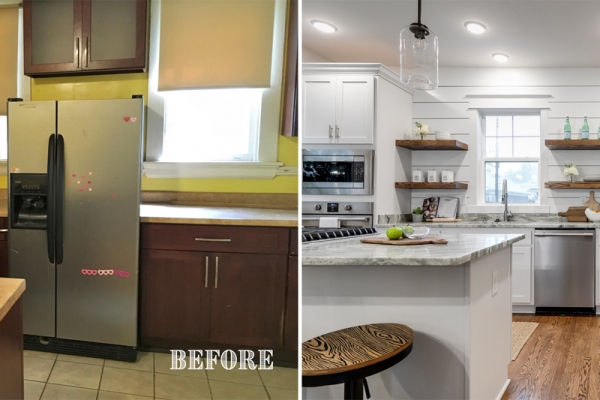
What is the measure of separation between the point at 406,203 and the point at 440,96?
1.02 metres

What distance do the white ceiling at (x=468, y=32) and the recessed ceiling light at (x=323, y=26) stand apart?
3 cm

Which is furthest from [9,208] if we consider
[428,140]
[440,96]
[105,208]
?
[440,96]

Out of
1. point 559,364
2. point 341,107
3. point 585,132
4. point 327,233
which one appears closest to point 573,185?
point 585,132

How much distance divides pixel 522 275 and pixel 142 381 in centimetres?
384

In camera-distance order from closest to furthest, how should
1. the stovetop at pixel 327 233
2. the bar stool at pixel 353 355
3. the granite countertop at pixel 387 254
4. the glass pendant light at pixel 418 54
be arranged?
the bar stool at pixel 353 355 → the granite countertop at pixel 387 254 → the stovetop at pixel 327 233 → the glass pendant light at pixel 418 54

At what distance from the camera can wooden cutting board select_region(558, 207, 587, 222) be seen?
169 inches

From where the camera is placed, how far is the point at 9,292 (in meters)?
0.72

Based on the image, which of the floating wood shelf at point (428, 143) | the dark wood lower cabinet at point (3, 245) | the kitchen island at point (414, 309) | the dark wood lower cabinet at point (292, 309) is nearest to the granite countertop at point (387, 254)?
the kitchen island at point (414, 309)

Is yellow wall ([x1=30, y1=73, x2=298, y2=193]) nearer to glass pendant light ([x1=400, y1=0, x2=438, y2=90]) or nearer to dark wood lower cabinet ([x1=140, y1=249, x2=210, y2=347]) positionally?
dark wood lower cabinet ([x1=140, y1=249, x2=210, y2=347])

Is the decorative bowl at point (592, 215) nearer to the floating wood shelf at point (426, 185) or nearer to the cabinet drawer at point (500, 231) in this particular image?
the cabinet drawer at point (500, 231)

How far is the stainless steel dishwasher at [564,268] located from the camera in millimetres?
3953

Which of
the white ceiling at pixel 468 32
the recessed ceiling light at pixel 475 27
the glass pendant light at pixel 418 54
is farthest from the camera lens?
the recessed ceiling light at pixel 475 27

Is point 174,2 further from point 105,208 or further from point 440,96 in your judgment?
point 440,96

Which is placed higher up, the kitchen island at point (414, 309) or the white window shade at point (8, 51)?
the white window shade at point (8, 51)
